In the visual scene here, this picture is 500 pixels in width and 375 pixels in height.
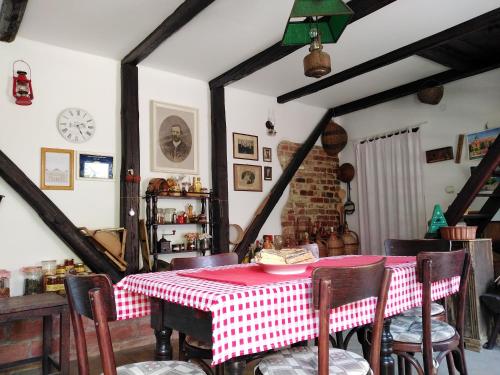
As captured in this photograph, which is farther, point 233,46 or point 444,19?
point 233,46

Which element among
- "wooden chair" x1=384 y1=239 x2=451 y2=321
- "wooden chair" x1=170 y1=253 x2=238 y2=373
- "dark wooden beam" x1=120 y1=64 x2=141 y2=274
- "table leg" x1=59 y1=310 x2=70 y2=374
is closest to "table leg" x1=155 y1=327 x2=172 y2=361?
"wooden chair" x1=170 y1=253 x2=238 y2=373

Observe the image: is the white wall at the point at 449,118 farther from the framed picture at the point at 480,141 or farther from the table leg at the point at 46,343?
the table leg at the point at 46,343

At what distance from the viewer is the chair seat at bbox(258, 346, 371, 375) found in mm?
1475

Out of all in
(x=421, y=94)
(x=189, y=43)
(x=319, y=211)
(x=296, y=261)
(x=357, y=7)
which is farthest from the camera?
(x=319, y=211)

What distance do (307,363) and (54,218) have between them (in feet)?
9.19

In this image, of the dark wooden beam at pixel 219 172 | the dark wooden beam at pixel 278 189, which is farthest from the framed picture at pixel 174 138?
the dark wooden beam at pixel 278 189

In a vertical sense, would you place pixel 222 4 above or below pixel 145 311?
above

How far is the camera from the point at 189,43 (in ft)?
12.6

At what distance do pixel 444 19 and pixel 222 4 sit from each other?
1947mm

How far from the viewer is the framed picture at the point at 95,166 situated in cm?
389

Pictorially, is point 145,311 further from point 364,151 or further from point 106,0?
point 364,151

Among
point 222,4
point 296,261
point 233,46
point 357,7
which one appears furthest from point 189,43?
point 296,261

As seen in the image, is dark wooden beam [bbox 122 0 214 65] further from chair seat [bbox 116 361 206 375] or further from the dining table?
chair seat [bbox 116 361 206 375]

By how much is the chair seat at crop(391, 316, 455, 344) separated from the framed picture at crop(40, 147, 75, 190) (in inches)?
121
